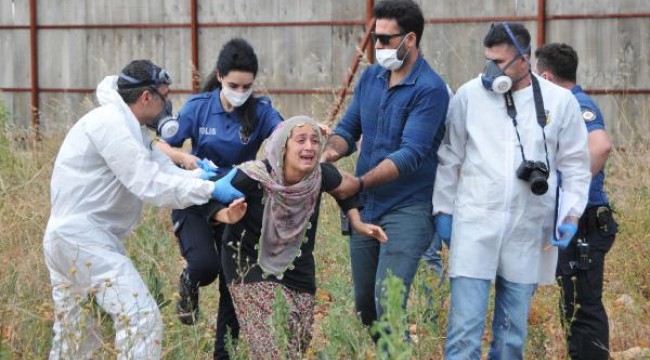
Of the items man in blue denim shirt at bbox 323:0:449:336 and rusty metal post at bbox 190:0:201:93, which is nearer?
man in blue denim shirt at bbox 323:0:449:336

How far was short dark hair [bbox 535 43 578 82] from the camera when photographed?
265 inches

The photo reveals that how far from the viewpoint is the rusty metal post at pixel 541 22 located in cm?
1405

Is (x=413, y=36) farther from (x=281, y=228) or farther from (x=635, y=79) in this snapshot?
(x=635, y=79)

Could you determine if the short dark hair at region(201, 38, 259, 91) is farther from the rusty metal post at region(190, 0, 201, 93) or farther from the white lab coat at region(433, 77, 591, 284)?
the rusty metal post at region(190, 0, 201, 93)

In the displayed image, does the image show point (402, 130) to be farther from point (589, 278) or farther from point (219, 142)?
point (589, 278)

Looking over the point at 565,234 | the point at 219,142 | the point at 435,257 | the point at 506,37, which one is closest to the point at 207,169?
the point at 219,142

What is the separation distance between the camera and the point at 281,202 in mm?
5867

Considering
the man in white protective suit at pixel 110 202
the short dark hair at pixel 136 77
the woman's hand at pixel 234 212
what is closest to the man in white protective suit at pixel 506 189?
the woman's hand at pixel 234 212

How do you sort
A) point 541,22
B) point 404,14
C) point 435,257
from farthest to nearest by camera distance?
1. point 541,22
2. point 435,257
3. point 404,14

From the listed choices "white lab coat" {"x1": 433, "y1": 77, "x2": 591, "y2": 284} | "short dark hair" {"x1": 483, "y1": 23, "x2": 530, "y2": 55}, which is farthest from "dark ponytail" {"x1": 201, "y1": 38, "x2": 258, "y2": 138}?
"short dark hair" {"x1": 483, "y1": 23, "x2": 530, "y2": 55}

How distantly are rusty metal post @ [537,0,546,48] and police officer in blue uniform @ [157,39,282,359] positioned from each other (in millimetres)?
7858

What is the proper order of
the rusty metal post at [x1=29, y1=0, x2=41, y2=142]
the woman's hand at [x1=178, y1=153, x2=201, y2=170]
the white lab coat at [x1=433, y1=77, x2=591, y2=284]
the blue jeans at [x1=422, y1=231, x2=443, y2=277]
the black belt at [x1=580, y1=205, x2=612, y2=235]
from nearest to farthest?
the white lab coat at [x1=433, y1=77, x2=591, y2=284] → the woman's hand at [x1=178, y1=153, x2=201, y2=170] → the black belt at [x1=580, y1=205, x2=612, y2=235] → the blue jeans at [x1=422, y1=231, x2=443, y2=277] → the rusty metal post at [x1=29, y1=0, x2=41, y2=142]

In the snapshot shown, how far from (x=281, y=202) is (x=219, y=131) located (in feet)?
3.05

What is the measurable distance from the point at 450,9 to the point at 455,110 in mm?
8812
